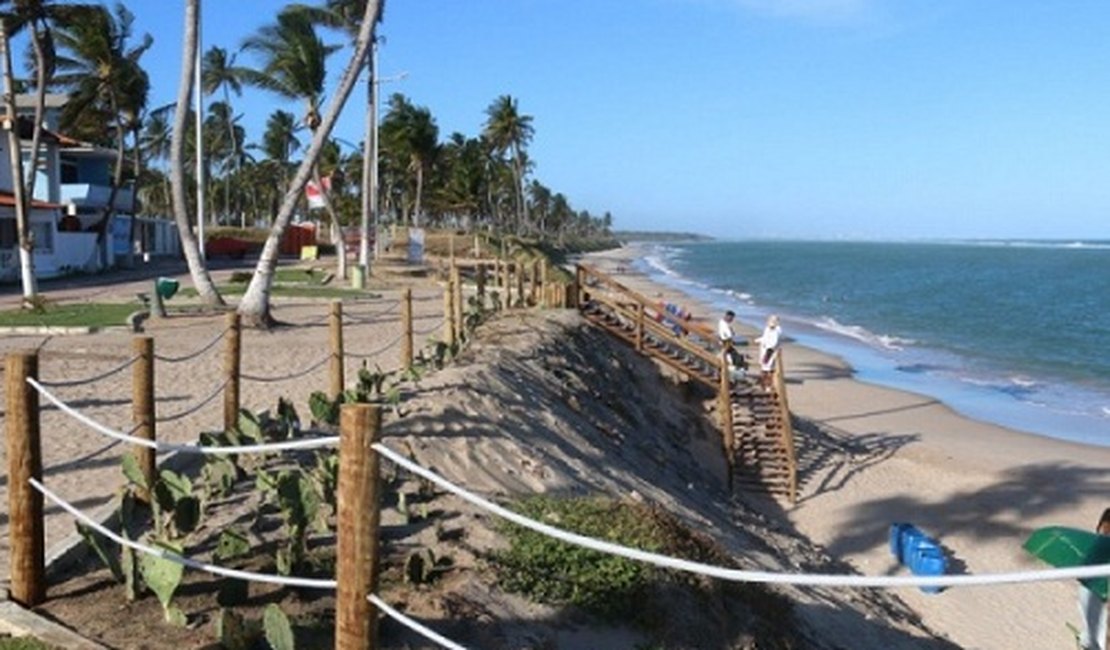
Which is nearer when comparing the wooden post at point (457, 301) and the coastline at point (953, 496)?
the coastline at point (953, 496)

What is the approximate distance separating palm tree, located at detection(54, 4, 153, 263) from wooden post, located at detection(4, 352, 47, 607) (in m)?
28.5

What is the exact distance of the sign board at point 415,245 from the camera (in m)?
38.1

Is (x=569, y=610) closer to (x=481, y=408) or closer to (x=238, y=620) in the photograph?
(x=238, y=620)

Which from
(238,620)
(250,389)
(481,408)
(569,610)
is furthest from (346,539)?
(250,389)

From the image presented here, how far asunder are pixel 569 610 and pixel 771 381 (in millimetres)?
13845

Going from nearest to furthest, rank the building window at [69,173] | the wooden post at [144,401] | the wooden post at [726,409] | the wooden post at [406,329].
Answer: the wooden post at [144,401], the wooden post at [406,329], the wooden post at [726,409], the building window at [69,173]

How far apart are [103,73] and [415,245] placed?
11707mm

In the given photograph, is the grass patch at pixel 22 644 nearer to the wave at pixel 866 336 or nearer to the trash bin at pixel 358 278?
the trash bin at pixel 358 278

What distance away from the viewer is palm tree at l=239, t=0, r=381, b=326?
18.4 m

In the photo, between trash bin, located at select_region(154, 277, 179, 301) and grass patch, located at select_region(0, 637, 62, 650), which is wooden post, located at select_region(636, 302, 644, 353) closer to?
trash bin, located at select_region(154, 277, 179, 301)

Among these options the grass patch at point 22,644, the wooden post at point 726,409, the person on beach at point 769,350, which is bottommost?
the wooden post at point 726,409

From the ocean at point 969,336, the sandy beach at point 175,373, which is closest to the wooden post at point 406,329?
the sandy beach at point 175,373

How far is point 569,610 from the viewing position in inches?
226

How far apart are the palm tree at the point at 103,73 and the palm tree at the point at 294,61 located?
442 cm
